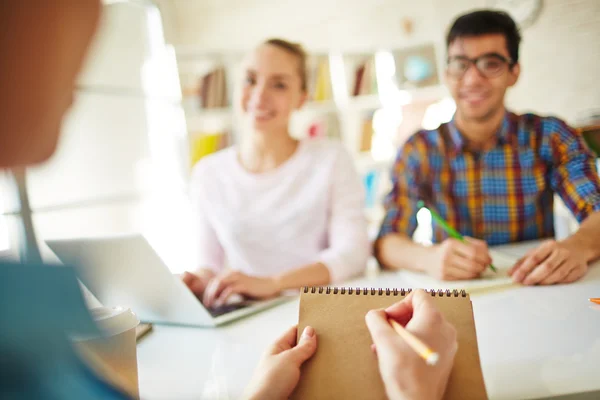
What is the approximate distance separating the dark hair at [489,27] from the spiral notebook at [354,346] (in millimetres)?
930

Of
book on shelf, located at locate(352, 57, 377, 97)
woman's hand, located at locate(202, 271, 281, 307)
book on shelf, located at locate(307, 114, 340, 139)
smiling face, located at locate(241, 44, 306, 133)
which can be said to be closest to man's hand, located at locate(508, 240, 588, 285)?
woman's hand, located at locate(202, 271, 281, 307)

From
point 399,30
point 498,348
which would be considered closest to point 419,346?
point 498,348

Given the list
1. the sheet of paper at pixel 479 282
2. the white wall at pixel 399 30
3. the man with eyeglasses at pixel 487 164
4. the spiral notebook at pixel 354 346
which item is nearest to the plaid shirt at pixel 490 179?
the man with eyeglasses at pixel 487 164

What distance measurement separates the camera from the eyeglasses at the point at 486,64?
3.88 feet

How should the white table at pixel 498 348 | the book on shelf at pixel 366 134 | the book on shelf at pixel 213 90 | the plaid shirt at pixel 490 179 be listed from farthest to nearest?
the book on shelf at pixel 366 134 < the book on shelf at pixel 213 90 < the plaid shirt at pixel 490 179 < the white table at pixel 498 348

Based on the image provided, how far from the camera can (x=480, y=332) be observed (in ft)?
2.01

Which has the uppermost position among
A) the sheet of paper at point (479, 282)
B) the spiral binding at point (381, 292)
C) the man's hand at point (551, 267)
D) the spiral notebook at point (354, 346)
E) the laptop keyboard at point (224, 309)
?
the spiral binding at point (381, 292)

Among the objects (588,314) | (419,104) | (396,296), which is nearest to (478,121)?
(588,314)

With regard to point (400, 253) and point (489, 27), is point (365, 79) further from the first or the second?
point (400, 253)

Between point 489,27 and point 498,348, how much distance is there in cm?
93

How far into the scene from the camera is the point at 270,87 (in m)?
1.33

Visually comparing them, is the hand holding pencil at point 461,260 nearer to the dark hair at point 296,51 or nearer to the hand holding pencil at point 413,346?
the hand holding pencil at point 413,346

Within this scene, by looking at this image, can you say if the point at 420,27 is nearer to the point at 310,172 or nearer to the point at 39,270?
the point at 310,172

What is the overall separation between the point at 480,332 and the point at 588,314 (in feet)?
0.55
